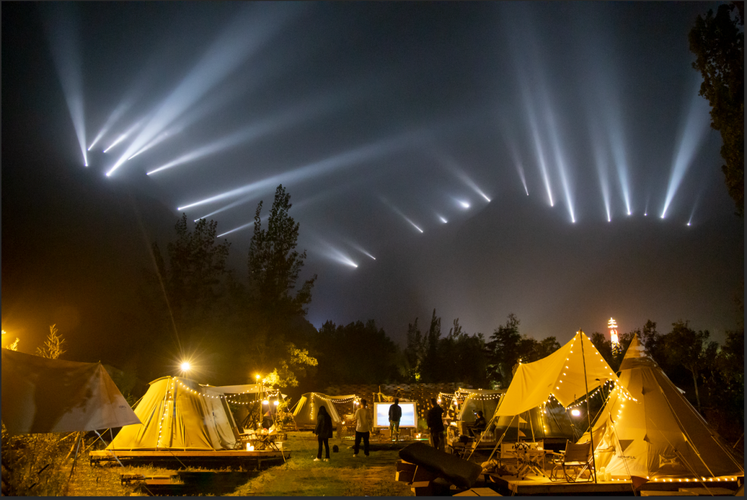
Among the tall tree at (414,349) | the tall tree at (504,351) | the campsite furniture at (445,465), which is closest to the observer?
the campsite furniture at (445,465)

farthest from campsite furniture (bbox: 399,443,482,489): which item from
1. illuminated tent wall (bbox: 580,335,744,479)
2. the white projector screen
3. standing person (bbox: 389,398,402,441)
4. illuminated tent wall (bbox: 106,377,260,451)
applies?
the white projector screen

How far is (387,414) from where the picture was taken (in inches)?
710

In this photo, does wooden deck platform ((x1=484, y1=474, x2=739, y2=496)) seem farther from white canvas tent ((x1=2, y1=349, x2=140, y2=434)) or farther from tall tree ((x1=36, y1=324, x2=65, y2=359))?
tall tree ((x1=36, y1=324, x2=65, y2=359))

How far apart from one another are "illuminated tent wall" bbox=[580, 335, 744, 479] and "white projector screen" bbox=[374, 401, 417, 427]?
859 cm

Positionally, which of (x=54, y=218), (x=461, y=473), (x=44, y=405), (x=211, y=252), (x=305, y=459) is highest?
(x=54, y=218)

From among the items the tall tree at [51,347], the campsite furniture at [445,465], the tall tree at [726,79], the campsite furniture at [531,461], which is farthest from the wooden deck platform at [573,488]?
the tall tree at [51,347]

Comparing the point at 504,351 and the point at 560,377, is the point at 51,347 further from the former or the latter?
the point at 504,351

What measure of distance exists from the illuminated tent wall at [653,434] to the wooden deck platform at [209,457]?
823cm

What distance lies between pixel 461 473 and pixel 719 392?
581 inches

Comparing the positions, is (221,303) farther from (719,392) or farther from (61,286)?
(719,392)

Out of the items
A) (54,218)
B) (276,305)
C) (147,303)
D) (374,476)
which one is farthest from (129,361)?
(374,476)

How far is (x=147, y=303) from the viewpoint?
28547mm

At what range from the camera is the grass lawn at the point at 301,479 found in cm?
864

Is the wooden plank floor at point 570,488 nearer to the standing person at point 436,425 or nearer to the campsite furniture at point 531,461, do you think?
the campsite furniture at point 531,461
